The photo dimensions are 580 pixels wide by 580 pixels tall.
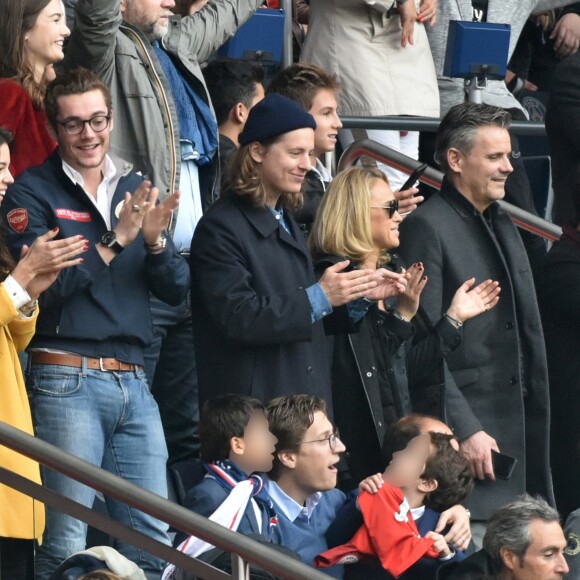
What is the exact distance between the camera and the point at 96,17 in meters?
5.72

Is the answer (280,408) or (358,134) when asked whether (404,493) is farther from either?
(358,134)

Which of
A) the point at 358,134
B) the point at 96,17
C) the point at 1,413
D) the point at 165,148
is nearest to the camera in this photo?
the point at 1,413

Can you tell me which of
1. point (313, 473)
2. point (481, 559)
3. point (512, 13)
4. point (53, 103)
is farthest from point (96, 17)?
point (512, 13)

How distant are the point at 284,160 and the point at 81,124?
2.55 ft

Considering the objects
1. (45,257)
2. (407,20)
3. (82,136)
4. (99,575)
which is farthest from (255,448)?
(407,20)

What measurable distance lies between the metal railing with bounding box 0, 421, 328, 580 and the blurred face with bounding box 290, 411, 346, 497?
1059 millimetres

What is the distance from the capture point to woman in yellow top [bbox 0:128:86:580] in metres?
4.93

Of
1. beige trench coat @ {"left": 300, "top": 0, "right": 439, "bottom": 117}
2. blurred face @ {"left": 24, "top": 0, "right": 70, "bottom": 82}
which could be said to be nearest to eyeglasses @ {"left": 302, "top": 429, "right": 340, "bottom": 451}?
blurred face @ {"left": 24, "top": 0, "right": 70, "bottom": 82}

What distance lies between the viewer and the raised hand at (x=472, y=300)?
5879 millimetres

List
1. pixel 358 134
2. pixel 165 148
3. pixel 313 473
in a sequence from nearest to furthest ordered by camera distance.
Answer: pixel 313 473 < pixel 165 148 < pixel 358 134

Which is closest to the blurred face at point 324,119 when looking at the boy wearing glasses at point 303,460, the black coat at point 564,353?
the black coat at point 564,353

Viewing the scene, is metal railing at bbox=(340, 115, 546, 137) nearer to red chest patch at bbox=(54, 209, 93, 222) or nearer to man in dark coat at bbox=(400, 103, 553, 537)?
man in dark coat at bbox=(400, 103, 553, 537)

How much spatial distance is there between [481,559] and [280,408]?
838mm

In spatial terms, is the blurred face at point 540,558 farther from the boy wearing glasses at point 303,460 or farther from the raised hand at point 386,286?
the raised hand at point 386,286
